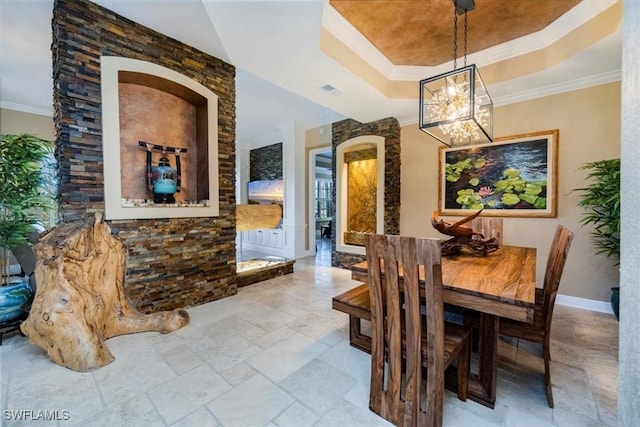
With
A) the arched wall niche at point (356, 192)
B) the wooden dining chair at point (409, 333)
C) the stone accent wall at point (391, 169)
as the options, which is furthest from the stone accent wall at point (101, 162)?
the stone accent wall at point (391, 169)

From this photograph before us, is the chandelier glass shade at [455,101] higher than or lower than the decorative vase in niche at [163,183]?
higher

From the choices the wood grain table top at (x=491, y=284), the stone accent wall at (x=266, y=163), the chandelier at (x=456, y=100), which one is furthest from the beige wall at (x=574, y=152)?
the stone accent wall at (x=266, y=163)

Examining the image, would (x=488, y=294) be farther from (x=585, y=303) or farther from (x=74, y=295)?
(x=585, y=303)

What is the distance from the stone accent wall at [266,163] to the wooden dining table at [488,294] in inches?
214

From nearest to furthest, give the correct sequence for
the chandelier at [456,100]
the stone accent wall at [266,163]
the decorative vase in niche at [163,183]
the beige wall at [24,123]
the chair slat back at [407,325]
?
the chair slat back at [407,325] < the chandelier at [456,100] < the decorative vase in niche at [163,183] < the beige wall at [24,123] < the stone accent wall at [266,163]

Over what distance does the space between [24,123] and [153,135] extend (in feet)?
12.7

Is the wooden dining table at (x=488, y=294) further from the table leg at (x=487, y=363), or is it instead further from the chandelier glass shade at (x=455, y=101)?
the chandelier glass shade at (x=455, y=101)

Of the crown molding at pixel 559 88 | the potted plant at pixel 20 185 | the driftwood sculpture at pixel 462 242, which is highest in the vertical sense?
the crown molding at pixel 559 88

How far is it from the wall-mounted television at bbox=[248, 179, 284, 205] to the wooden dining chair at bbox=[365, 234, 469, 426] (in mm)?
5354

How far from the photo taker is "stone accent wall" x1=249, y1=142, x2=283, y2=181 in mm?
6898

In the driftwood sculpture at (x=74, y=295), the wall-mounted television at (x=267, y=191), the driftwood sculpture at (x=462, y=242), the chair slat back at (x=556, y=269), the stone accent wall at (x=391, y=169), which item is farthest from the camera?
the wall-mounted television at (x=267, y=191)

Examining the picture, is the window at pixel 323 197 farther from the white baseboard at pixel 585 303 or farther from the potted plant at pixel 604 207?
the potted plant at pixel 604 207

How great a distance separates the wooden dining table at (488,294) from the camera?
1295 mm

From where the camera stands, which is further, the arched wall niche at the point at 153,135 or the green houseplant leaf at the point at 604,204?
the green houseplant leaf at the point at 604,204
